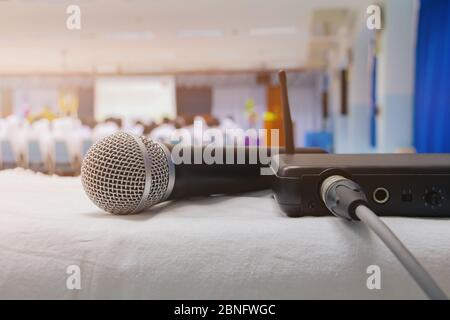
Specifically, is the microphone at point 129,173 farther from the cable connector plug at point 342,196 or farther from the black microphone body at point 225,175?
the cable connector plug at point 342,196

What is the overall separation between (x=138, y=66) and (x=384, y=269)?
34.5ft

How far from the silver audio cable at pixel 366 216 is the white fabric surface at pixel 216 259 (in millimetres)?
29

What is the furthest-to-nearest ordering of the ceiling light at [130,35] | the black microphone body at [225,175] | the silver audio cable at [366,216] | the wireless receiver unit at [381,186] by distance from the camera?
the ceiling light at [130,35] → the black microphone body at [225,175] → the wireless receiver unit at [381,186] → the silver audio cable at [366,216]

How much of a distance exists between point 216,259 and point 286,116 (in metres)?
0.26

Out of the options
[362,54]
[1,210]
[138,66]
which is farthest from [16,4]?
[138,66]

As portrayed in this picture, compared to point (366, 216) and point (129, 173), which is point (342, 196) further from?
point (129, 173)

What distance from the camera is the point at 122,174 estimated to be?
1.43 feet

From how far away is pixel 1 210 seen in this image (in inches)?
18.6

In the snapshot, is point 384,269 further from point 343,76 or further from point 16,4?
point 343,76

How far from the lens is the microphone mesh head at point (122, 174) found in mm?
438

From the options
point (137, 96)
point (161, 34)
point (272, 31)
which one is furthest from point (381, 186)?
point (137, 96)

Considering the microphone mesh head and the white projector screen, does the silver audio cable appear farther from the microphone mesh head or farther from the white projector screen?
the white projector screen

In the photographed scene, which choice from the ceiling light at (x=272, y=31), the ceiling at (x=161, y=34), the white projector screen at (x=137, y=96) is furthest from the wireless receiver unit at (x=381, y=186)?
the white projector screen at (x=137, y=96)

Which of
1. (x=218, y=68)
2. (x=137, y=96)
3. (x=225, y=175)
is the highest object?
(x=218, y=68)
